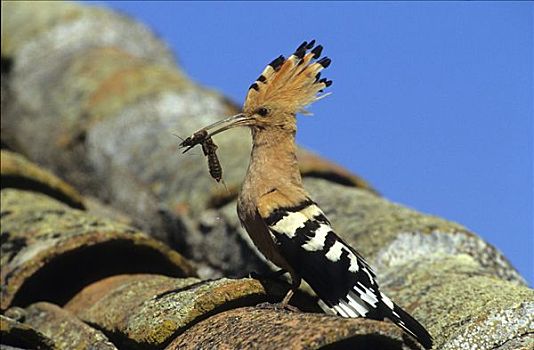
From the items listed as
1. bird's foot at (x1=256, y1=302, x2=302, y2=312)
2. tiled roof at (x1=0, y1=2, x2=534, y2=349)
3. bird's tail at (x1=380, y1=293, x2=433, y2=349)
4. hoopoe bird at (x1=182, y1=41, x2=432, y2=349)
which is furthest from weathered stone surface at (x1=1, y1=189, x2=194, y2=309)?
bird's tail at (x1=380, y1=293, x2=433, y2=349)

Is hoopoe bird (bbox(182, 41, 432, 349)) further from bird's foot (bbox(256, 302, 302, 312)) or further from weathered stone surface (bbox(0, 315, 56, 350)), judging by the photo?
weathered stone surface (bbox(0, 315, 56, 350))

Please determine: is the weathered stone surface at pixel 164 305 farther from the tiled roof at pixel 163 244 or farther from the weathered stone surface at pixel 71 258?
the weathered stone surface at pixel 71 258

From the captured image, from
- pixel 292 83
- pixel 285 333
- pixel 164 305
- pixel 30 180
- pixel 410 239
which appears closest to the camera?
pixel 285 333

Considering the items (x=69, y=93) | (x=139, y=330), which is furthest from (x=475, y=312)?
(x=69, y=93)

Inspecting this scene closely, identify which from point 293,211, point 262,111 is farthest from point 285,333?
point 262,111

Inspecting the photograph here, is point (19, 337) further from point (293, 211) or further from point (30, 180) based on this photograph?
point (30, 180)

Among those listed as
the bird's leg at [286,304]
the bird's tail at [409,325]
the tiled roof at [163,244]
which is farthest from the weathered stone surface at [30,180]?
the bird's tail at [409,325]
